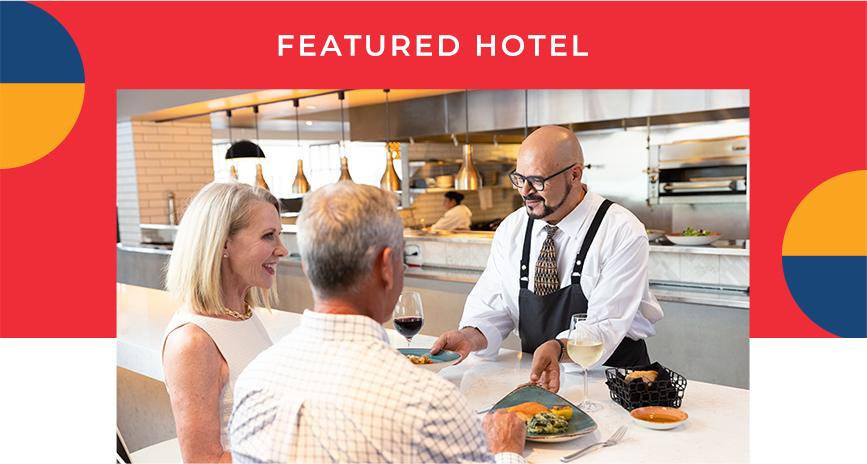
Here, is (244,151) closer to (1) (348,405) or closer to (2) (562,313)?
(2) (562,313)

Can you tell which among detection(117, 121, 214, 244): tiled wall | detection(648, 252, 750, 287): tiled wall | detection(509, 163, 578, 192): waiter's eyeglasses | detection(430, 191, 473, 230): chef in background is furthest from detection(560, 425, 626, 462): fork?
detection(430, 191, 473, 230): chef in background

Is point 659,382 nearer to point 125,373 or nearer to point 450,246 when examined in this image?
point 125,373

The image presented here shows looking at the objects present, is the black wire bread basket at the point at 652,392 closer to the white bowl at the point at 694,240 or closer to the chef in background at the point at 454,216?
the white bowl at the point at 694,240

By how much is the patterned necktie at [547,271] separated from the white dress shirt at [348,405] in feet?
4.66

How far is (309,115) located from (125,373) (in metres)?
6.35

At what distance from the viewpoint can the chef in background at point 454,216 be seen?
906 centimetres

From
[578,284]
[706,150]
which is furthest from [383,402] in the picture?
[706,150]

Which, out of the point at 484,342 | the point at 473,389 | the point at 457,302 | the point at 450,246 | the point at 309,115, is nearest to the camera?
the point at 473,389

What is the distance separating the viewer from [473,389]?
1.85m

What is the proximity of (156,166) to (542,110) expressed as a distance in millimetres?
4930

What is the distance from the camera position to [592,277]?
224 cm

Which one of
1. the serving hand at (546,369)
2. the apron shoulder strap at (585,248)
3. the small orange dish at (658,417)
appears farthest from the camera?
the apron shoulder strap at (585,248)

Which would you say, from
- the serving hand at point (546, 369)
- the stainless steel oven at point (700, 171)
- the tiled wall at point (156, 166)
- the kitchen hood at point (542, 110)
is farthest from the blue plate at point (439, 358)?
the tiled wall at point (156, 166)

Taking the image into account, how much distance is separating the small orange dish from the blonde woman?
3.05 ft
